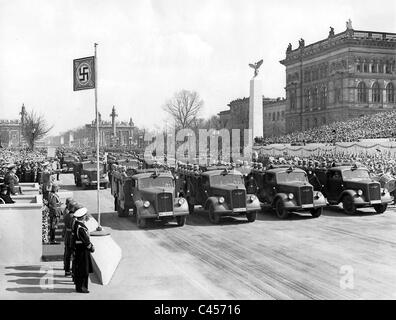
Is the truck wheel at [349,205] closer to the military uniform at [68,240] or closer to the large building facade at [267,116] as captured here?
the military uniform at [68,240]

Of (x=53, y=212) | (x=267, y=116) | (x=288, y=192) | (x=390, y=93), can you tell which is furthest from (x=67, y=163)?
(x=267, y=116)

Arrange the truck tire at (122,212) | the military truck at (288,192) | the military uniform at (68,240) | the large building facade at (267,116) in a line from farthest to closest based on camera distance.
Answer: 1. the large building facade at (267,116)
2. the truck tire at (122,212)
3. the military truck at (288,192)
4. the military uniform at (68,240)

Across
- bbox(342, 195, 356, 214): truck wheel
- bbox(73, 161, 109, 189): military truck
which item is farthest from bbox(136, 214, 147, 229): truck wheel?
bbox(73, 161, 109, 189): military truck

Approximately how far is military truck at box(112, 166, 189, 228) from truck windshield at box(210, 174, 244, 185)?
4.68 feet

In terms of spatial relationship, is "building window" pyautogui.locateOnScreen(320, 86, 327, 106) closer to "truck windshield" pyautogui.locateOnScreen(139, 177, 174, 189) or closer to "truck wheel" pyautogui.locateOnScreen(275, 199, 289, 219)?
"truck wheel" pyautogui.locateOnScreen(275, 199, 289, 219)

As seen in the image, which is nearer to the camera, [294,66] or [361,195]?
[361,195]

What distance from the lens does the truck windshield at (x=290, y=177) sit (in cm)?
1864

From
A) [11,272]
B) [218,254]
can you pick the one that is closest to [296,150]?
[218,254]

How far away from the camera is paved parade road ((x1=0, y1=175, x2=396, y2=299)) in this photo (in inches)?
359

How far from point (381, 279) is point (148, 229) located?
7.89m

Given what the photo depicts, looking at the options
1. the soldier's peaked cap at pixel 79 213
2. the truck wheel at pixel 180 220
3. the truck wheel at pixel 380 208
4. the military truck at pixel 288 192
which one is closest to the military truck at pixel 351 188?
the truck wheel at pixel 380 208

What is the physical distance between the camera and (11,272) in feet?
34.2

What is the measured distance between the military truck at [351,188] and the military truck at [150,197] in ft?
19.6

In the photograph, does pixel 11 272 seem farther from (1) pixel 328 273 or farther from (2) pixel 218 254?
(1) pixel 328 273
